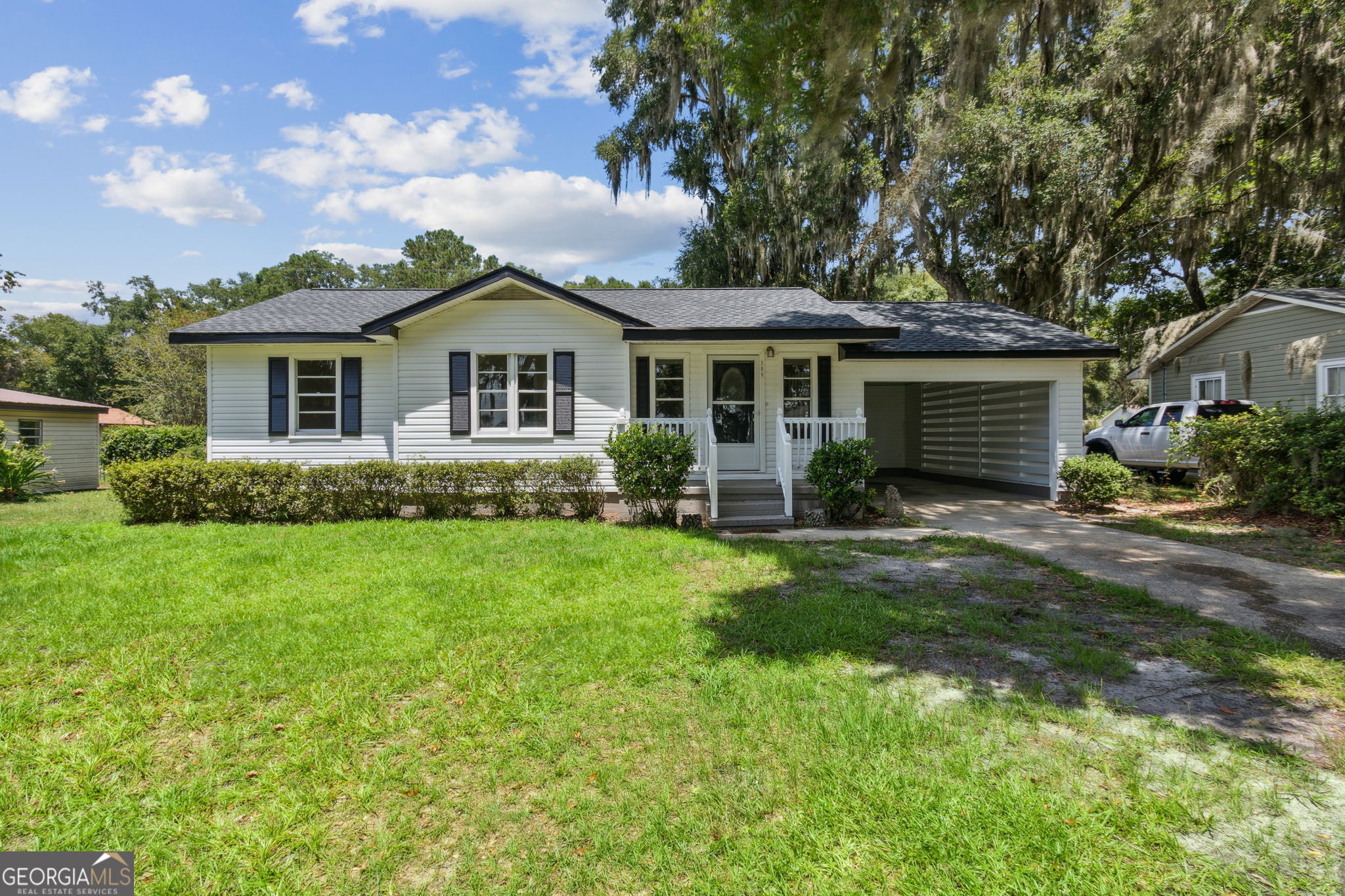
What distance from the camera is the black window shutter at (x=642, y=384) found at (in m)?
10.8

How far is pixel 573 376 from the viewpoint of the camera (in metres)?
10.4

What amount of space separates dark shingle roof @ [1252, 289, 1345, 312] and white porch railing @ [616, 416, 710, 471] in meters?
12.2

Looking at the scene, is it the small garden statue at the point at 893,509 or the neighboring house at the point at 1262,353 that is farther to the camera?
the neighboring house at the point at 1262,353

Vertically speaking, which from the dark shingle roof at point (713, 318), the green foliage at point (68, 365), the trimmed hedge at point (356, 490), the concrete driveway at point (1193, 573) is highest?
the green foliage at point (68, 365)

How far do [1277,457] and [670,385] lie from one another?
9032 mm

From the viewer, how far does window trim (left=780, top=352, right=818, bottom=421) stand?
10797mm

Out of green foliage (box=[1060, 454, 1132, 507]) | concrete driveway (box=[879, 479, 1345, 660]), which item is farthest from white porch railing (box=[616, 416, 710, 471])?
green foliage (box=[1060, 454, 1132, 507])

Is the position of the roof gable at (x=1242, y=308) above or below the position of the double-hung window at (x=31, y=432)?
above

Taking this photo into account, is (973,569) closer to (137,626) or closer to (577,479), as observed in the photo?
(577,479)

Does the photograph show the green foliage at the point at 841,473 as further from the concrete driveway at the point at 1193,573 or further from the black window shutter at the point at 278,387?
the black window shutter at the point at 278,387

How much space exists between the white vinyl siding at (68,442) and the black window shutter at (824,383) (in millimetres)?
16485

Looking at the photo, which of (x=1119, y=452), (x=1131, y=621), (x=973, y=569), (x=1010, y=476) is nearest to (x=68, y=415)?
(x=973, y=569)

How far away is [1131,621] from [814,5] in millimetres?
6477

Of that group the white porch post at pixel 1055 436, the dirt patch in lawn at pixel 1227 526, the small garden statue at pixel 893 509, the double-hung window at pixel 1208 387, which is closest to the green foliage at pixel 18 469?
the small garden statue at pixel 893 509
